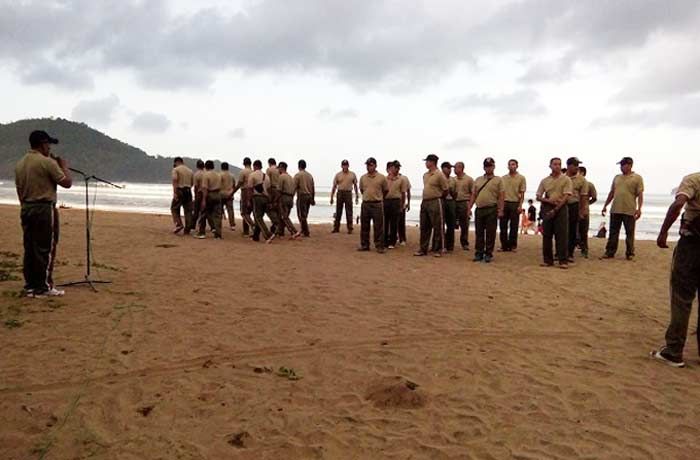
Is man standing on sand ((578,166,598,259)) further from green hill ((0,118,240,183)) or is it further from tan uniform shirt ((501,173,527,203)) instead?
green hill ((0,118,240,183))

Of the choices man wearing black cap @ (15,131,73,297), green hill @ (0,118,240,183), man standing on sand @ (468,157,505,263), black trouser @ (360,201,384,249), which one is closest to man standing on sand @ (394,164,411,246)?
black trouser @ (360,201,384,249)

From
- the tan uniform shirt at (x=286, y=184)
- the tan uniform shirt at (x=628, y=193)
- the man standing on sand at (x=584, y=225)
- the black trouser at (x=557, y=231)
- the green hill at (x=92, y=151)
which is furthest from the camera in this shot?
the green hill at (x=92, y=151)

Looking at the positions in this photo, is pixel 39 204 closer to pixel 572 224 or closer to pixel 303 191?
pixel 303 191

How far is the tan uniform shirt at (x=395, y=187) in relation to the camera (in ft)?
40.4

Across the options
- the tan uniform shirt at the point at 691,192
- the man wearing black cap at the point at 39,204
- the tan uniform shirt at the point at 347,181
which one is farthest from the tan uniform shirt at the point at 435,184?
the man wearing black cap at the point at 39,204

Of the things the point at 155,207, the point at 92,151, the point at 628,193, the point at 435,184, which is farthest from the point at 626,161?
the point at 92,151

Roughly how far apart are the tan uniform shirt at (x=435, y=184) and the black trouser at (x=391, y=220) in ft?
4.28

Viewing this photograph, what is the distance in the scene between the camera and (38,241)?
634 centimetres

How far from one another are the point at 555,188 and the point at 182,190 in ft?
29.5

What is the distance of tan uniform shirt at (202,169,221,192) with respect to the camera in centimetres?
1292

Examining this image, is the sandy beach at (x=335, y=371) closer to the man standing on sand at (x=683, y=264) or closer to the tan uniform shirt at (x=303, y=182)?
the man standing on sand at (x=683, y=264)

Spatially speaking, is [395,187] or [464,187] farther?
[464,187]

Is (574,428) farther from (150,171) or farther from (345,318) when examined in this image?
(150,171)

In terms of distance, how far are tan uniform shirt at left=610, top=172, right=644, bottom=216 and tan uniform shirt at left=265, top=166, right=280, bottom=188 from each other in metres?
7.85
